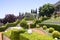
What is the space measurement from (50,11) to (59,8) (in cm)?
384

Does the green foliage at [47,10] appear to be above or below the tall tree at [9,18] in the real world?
above

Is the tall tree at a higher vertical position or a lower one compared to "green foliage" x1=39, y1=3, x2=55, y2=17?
lower

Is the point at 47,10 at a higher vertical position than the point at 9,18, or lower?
higher

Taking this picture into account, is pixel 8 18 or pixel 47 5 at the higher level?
pixel 47 5

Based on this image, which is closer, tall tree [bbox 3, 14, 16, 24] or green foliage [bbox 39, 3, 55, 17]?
tall tree [bbox 3, 14, 16, 24]

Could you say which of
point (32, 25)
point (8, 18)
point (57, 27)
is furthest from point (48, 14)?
point (57, 27)

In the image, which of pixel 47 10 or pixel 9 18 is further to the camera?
pixel 47 10

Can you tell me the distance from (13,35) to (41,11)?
48376 millimetres

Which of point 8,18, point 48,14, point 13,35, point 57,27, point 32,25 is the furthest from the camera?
point 48,14

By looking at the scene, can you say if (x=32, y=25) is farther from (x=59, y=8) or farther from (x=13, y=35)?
(x=13, y=35)

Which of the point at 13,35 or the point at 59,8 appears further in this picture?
the point at 59,8

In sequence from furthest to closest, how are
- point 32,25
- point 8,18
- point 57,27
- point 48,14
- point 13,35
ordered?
point 48,14 < point 8,18 < point 32,25 < point 57,27 < point 13,35

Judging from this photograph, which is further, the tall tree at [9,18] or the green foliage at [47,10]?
the green foliage at [47,10]

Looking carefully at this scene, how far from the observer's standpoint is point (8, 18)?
194ft
